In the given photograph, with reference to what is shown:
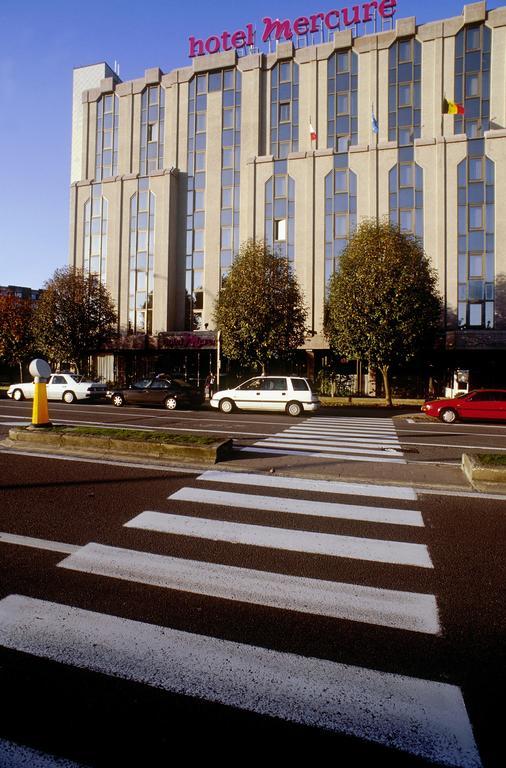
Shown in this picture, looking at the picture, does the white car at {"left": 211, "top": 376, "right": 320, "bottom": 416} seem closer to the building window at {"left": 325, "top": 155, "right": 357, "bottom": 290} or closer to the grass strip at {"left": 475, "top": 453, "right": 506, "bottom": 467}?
the grass strip at {"left": 475, "top": 453, "right": 506, "bottom": 467}

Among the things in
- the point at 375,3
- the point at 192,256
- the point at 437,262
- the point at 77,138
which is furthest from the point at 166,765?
the point at 77,138

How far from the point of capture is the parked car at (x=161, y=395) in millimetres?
22047

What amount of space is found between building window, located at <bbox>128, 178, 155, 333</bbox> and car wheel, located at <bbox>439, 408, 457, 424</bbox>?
968 inches

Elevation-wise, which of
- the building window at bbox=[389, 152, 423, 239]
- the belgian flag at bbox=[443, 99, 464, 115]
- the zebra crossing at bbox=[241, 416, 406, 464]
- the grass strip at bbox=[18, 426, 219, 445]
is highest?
the belgian flag at bbox=[443, 99, 464, 115]

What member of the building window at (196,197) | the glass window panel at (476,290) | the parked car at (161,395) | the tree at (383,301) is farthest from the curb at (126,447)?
the building window at (196,197)

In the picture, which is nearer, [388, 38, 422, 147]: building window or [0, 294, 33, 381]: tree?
[0, 294, 33, 381]: tree

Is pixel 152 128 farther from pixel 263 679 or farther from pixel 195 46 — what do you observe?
pixel 263 679

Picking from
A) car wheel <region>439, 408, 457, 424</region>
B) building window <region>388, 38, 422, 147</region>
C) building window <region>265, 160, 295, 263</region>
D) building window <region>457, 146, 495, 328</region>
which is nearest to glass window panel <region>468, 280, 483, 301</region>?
building window <region>457, 146, 495, 328</region>

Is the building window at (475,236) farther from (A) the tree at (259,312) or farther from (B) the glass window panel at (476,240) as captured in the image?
(A) the tree at (259,312)

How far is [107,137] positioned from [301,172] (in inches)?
710

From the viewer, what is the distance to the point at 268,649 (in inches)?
114

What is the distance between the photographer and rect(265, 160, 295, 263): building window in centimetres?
3522

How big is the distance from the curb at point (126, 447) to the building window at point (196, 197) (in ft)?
91.8

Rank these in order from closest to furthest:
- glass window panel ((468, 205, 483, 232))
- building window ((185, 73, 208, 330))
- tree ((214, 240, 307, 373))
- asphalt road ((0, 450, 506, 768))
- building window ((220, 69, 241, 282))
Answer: asphalt road ((0, 450, 506, 768)) → tree ((214, 240, 307, 373)) → glass window panel ((468, 205, 483, 232)) → building window ((220, 69, 241, 282)) → building window ((185, 73, 208, 330))
